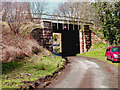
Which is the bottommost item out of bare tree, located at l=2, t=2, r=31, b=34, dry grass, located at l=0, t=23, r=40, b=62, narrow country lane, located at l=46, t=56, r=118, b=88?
narrow country lane, located at l=46, t=56, r=118, b=88

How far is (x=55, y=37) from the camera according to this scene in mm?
54969

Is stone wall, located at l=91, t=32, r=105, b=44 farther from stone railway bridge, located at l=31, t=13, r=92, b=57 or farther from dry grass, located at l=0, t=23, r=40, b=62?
dry grass, located at l=0, t=23, r=40, b=62

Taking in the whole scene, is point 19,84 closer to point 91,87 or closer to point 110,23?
point 91,87

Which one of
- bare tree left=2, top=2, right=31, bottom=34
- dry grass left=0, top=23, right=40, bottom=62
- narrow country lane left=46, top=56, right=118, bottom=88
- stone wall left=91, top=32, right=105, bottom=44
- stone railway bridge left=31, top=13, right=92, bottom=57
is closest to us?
narrow country lane left=46, top=56, right=118, bottom=88

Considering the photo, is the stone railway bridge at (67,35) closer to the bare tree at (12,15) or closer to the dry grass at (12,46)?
the bare tree at (12,15)

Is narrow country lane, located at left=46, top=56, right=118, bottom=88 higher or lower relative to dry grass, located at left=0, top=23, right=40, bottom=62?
lower

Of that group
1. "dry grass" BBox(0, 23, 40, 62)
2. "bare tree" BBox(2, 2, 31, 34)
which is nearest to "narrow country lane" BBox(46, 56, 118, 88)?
"dry grass" BBox(0, 23, 40, 62)

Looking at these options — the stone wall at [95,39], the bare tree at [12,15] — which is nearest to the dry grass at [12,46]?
the bare tree at [12,15]

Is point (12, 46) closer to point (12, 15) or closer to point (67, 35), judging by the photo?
point (12, 15)

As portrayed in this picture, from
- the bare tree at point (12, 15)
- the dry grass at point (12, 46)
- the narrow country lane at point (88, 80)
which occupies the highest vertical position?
the bare tree at point (12, 15)

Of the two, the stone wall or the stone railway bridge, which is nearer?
the stone railway bridge

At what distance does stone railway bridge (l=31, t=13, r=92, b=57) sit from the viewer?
2125cm

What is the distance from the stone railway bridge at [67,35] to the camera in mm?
21250

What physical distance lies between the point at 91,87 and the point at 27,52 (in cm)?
962
